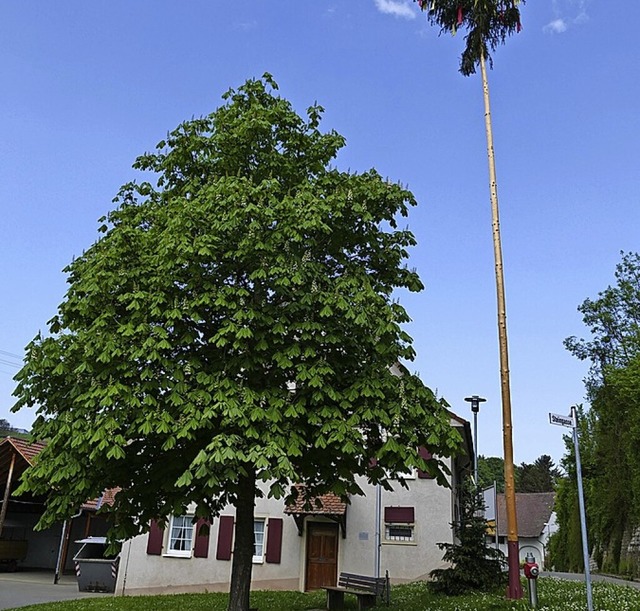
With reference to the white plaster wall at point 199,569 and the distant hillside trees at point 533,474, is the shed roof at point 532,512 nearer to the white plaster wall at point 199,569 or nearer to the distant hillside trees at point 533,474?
the distant hillside trees at point 533,474

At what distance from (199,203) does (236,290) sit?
1.65 m

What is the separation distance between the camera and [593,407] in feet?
120

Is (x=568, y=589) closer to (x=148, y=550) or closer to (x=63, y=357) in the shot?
(x=63, y=357)

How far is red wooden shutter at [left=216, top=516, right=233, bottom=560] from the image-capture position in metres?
21.4

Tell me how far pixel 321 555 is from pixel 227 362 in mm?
13673

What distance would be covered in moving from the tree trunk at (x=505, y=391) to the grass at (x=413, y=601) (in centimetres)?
67

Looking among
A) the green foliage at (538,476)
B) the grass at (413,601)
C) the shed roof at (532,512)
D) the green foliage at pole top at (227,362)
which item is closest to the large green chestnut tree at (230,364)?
the green foliage at pole top at (227,362)

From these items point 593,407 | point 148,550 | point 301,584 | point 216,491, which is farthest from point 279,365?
point 593,407

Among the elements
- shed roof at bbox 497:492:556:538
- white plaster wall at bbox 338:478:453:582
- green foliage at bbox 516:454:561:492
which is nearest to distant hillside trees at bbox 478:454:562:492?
green foliage at bbox 516:454:561:492

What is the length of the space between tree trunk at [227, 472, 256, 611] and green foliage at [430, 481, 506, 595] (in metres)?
6.86

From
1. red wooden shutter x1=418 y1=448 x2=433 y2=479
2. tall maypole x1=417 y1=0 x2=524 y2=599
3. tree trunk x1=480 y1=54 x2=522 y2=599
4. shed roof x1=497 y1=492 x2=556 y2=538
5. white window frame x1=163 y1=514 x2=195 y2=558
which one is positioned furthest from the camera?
shed roof x1=497 y1=492 x2=556 y2=538

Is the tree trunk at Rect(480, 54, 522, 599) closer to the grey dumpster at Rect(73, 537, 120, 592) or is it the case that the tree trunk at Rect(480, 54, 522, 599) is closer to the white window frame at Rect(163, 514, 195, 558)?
the white window frame at Rect(163, 514, 195, 558)

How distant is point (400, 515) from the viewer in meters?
21.1

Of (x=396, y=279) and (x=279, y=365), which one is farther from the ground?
(x=396, y=279)
